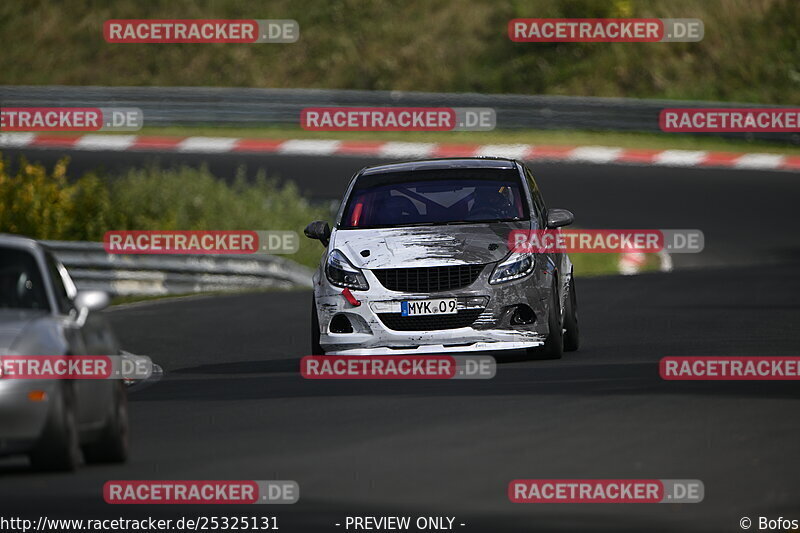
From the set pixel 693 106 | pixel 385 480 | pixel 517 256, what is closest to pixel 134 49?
pixel 693 106

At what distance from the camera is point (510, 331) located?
1424cm

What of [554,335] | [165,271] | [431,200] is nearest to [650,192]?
[165,271]

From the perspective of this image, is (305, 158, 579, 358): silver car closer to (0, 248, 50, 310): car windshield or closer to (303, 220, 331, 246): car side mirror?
(303, 220, 331, 246): car side mirror

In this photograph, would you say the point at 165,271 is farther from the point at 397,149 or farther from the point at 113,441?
the point at 113,441

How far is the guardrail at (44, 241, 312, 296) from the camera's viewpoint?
2612 centimetres

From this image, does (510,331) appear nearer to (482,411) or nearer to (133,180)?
(482,411)
